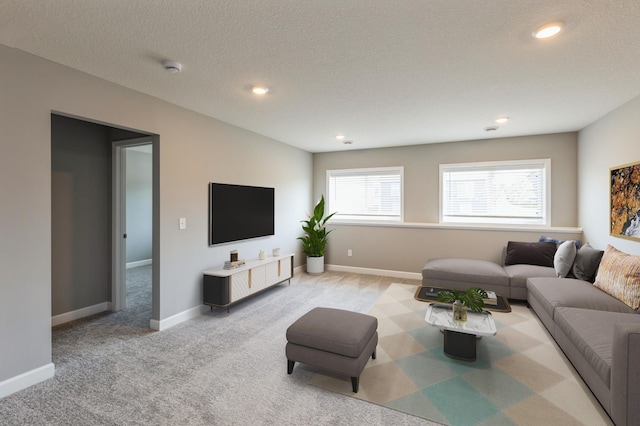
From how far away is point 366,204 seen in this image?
19.6ft

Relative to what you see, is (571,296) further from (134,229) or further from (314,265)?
(134,229)

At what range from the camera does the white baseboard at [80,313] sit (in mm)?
3344

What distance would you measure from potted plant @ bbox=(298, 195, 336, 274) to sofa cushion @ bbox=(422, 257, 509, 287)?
2.10 metres

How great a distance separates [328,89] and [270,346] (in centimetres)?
253

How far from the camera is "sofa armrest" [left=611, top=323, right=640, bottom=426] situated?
5.30 feet

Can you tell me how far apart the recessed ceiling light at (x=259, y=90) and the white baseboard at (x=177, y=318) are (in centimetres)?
259

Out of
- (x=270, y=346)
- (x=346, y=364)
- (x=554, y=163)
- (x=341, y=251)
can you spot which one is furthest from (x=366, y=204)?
(x=346, y=364)

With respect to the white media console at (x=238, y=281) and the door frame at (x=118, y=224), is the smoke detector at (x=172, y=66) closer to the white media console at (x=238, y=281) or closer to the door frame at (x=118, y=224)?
the door frame at (x=118, y=224)

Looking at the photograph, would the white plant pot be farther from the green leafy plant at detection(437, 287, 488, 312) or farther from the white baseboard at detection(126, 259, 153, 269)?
the white baseboard at detection(126, 259, 153, 269)

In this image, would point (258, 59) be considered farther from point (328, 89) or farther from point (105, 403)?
point (105, 403)

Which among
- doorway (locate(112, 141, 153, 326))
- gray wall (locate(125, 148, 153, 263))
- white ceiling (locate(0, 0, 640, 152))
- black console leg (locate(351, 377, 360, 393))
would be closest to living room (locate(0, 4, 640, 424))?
white ceiling (locate(0, 0, 640, 152))

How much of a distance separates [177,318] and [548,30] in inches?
163

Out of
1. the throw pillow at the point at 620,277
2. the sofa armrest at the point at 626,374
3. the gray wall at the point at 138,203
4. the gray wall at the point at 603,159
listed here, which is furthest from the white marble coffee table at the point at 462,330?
the gray wall at the point at 138,203

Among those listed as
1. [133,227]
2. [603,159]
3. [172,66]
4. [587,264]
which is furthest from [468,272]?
[133,227]
